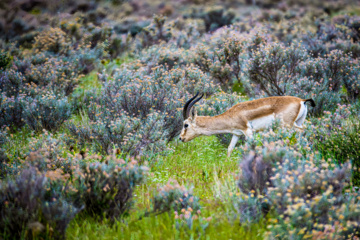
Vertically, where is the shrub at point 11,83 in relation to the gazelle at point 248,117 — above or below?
above

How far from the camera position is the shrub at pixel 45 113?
7.92 metres

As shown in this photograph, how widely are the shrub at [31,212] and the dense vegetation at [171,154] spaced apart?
14mm

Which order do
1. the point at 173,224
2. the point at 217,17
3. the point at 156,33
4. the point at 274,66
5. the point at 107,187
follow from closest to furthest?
the point at 173,224 → the point at 107,187 → the point at 274,66 → the point at 156,33 → the point at 217,17

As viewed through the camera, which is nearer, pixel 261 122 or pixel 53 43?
pixel 261 122

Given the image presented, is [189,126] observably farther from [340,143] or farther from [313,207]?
[313,207]

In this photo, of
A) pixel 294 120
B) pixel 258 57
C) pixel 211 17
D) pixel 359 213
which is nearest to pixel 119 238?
pixel 359 213

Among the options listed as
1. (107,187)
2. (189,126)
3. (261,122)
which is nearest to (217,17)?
(189,126)

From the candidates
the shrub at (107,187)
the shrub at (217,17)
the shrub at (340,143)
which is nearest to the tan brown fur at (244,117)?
the shrub at (340,143)

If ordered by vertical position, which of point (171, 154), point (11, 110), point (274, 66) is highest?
point (274, 66)

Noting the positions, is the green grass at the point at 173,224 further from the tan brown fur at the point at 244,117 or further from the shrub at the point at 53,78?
the shrub at the point at 53,78

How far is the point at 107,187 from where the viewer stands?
3916mm

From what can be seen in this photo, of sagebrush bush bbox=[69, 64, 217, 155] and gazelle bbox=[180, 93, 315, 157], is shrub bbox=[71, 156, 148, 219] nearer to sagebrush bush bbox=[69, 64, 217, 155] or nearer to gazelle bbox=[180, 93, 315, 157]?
sagebrush bush bbox=[69, 64, 217, 155]

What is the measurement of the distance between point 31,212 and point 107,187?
0.87 m

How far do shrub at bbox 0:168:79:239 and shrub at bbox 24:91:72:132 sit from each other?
14.4ft
